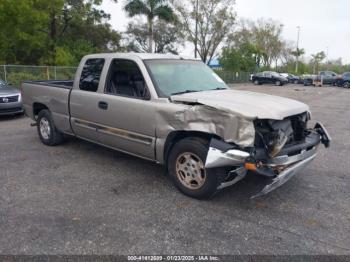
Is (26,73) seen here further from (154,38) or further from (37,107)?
(154,38)

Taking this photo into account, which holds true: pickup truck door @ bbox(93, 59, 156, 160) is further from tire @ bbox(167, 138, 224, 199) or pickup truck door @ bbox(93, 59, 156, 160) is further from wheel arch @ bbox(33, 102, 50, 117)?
wheel arch @ bbox(33, 102, 50, 117)

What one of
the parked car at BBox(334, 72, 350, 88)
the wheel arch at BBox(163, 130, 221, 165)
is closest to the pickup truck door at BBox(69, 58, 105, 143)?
the wheel arch at BBox(163, 130, 221, 165)

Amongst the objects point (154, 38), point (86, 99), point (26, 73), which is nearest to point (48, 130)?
point (86, 99)

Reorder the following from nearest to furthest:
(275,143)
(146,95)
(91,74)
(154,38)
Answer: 1. (275,143)
2. (146,95)
3. (91,74)
4. (154,38)

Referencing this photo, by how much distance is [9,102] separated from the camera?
983 centimetres

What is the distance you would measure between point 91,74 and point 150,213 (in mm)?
2787

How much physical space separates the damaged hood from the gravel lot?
45.8 inches

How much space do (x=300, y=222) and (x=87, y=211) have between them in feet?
7.97

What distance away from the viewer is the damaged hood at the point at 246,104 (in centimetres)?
352

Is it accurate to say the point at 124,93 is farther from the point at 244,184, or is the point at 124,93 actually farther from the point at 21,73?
the point at 21,73

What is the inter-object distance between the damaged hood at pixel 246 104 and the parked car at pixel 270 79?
1315 inches

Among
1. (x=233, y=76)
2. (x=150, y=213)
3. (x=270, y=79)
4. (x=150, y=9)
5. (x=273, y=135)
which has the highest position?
(x=150, y=9)

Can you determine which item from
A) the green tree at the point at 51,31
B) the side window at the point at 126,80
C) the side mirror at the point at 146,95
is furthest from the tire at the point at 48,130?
the green tree at the point at 51,31

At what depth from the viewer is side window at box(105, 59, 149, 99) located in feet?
15.0
